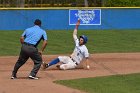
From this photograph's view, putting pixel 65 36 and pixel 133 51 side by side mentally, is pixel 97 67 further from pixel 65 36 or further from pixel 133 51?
pixel 65 36

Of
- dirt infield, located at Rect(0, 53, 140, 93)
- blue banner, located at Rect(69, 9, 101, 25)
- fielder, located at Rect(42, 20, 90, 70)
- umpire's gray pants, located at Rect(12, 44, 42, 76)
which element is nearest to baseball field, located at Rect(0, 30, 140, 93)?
dirt infield, located at Rect(0, 53, 140, 93)

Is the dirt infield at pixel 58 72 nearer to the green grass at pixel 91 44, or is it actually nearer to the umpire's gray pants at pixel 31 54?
the umpire's gray pants at pixel 31 54

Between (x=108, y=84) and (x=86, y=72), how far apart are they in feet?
8.52

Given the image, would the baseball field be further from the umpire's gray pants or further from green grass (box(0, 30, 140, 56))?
the umpire's gray pants

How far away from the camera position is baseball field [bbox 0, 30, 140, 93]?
12.0m

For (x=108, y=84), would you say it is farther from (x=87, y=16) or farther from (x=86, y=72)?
(x=87, y=16)

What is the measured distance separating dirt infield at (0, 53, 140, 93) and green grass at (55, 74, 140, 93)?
1.38 ft

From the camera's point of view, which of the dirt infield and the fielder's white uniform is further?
the fielder's white uniform

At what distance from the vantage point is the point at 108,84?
41.3 ft

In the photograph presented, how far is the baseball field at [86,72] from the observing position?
11969mm

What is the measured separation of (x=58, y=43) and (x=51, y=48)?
2.30m

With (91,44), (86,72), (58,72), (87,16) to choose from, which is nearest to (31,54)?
(58,72)

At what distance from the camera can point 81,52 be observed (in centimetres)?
1554

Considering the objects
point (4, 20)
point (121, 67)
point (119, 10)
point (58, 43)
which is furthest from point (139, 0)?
point (121, 67)
